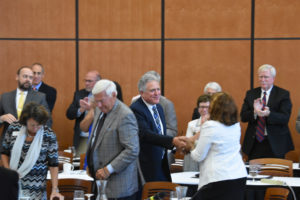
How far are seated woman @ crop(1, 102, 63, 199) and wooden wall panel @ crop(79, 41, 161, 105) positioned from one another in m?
4.25

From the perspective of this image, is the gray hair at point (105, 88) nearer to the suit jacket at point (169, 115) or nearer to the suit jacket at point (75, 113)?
the suit jacket at point (169, 115)

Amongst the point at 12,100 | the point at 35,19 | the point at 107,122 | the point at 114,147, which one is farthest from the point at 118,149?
the point at 35,19

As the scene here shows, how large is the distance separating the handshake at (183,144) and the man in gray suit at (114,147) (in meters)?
0.62

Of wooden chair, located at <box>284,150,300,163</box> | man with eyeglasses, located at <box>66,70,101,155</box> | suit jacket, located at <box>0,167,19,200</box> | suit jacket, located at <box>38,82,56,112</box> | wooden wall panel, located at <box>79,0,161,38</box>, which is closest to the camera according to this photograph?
suit jacket, located at <box>0,167,19,200</box>

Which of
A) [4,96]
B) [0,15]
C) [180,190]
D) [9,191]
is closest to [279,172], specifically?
[180,190]

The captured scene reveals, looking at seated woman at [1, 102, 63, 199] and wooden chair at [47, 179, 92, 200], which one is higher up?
seated woman at [1, 102, 63, 199]

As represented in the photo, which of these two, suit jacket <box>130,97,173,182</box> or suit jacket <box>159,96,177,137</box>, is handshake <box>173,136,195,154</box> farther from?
suit jacket <box>159,96,177,137</box>

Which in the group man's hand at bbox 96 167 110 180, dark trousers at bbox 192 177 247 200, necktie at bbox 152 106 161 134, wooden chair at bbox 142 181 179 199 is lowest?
wooden chair at bbox 142 181 179 199

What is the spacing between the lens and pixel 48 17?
845 centimetres

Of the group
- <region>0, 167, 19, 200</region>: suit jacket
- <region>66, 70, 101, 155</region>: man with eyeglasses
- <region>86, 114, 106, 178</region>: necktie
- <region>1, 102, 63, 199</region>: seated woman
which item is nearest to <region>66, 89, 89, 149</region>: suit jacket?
<region>66, 70, 101, 155</region>: man with eyeglasses

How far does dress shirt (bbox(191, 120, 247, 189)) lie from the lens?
3.88 m

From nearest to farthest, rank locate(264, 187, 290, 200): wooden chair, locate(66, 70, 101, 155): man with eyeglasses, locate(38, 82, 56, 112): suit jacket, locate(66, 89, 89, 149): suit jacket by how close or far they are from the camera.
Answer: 1. locate(264, 187, 290, 200): wooden chair
2. locate(66, 70, 101, 155): man with eyeglasses
3. locate(66, 89, 89, 149): suit jacket
4. locate(38, 82, 56, 112): suit jacket

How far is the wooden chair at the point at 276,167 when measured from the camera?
5.75 metres

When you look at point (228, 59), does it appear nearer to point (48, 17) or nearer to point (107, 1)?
point (107, 1)
